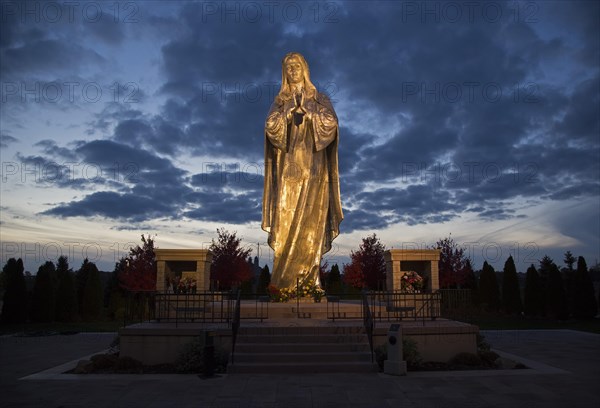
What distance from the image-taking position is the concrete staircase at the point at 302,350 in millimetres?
10336

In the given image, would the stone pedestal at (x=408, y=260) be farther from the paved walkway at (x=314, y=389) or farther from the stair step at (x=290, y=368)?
the stair step at (x=290, y=368)

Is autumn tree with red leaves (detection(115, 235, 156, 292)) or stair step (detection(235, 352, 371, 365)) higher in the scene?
autumn tree with red leaves (detection(115, 235, 156, 292))

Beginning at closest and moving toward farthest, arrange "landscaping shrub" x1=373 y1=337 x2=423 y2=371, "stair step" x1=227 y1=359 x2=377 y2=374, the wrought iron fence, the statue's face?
"stair step" x1=227 y1=359 x2=377 y2=374 → "landscaping shrub" x1=373 y1=337 x2=423 y2=371 → the wrought iron fence → the statue's face

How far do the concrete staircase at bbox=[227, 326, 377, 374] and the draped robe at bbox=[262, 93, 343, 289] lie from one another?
17.9ft

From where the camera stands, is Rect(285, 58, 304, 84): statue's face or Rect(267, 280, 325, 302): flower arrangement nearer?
Rect(267, 280, 325, 302): flower arrangement

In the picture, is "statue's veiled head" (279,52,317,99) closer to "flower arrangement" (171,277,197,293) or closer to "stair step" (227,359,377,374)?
"flower arrangement" (171,277,197,293)

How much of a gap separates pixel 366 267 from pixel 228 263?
29.7 feet

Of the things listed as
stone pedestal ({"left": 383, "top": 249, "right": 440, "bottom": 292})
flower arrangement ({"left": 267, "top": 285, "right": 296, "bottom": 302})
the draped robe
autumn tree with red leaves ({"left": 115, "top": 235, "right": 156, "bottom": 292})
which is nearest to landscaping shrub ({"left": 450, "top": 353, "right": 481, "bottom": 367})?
stone pedestal ({"left": 383, "top": 249, "right": 440, "bottom": 292})

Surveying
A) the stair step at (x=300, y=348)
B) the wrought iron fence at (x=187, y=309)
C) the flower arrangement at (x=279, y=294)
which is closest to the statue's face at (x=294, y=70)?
the flower arrangement at (x=279, y=294)

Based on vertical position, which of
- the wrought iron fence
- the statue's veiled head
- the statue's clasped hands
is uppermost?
the statue's veiled head

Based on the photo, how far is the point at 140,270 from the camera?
29.9 meters

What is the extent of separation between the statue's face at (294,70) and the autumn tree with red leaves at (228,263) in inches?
747

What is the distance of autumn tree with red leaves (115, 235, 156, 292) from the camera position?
2938 cm

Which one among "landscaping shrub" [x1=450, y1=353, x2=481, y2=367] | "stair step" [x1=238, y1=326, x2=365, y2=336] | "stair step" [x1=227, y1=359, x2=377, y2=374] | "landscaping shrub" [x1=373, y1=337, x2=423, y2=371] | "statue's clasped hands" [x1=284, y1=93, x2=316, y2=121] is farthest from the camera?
"statue's clasped hands" [x1=284, y1=93, x2=316, y2=121]
